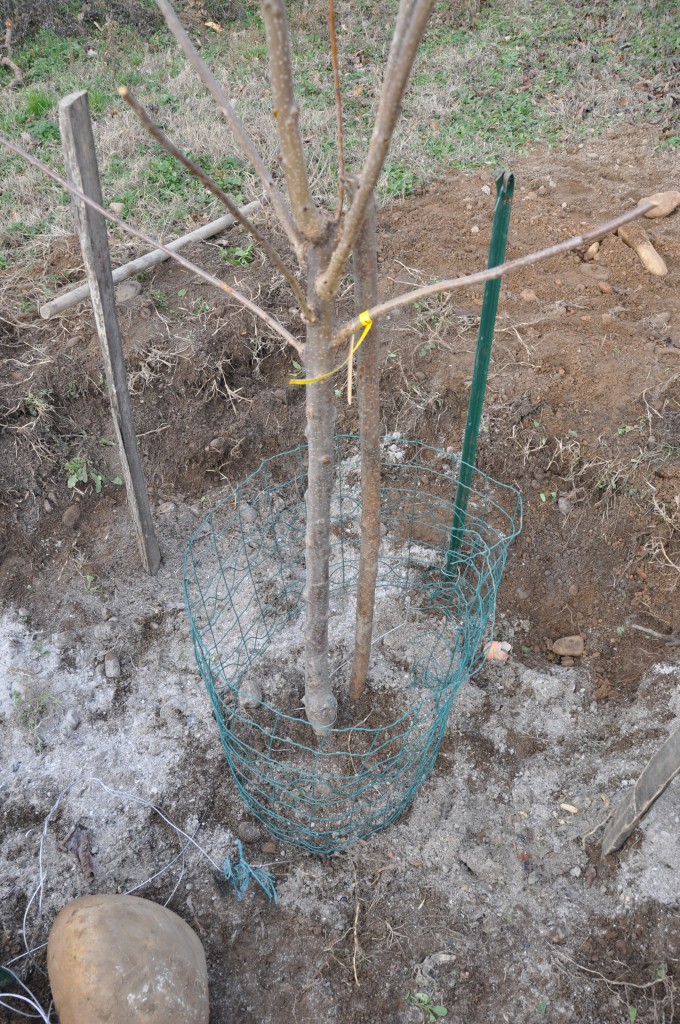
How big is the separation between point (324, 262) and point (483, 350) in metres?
0.75

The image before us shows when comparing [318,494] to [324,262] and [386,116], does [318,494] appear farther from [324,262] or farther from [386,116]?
[386,116]

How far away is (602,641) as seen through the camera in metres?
2.65

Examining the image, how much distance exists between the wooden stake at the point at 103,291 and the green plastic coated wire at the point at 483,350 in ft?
3.81

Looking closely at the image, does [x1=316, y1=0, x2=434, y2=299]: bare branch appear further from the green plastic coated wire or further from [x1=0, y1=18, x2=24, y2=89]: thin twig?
[x1=0, y1=18, x2=24, y2=89]: thin twig

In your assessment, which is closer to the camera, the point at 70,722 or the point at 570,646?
the point at 70,722

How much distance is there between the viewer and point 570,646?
2.64 metres

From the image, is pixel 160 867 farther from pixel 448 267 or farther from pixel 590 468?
→ pixel 448 267

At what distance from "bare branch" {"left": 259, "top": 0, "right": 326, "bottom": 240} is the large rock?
165 centimetres

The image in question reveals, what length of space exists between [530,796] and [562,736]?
245 mm

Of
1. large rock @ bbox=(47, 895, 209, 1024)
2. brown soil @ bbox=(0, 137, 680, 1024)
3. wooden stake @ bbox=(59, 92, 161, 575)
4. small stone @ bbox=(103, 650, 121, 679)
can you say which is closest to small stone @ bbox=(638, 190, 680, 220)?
brown soil @ bbox=(0, 137, 680, 1024)

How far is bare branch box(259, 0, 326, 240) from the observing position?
1.08 meters

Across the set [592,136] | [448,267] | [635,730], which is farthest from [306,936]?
[592,136]

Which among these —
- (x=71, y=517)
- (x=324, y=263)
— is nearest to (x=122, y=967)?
(x=324, y=263)

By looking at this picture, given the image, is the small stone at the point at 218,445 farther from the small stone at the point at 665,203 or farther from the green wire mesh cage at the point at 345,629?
the small stone at the point at 665,203
